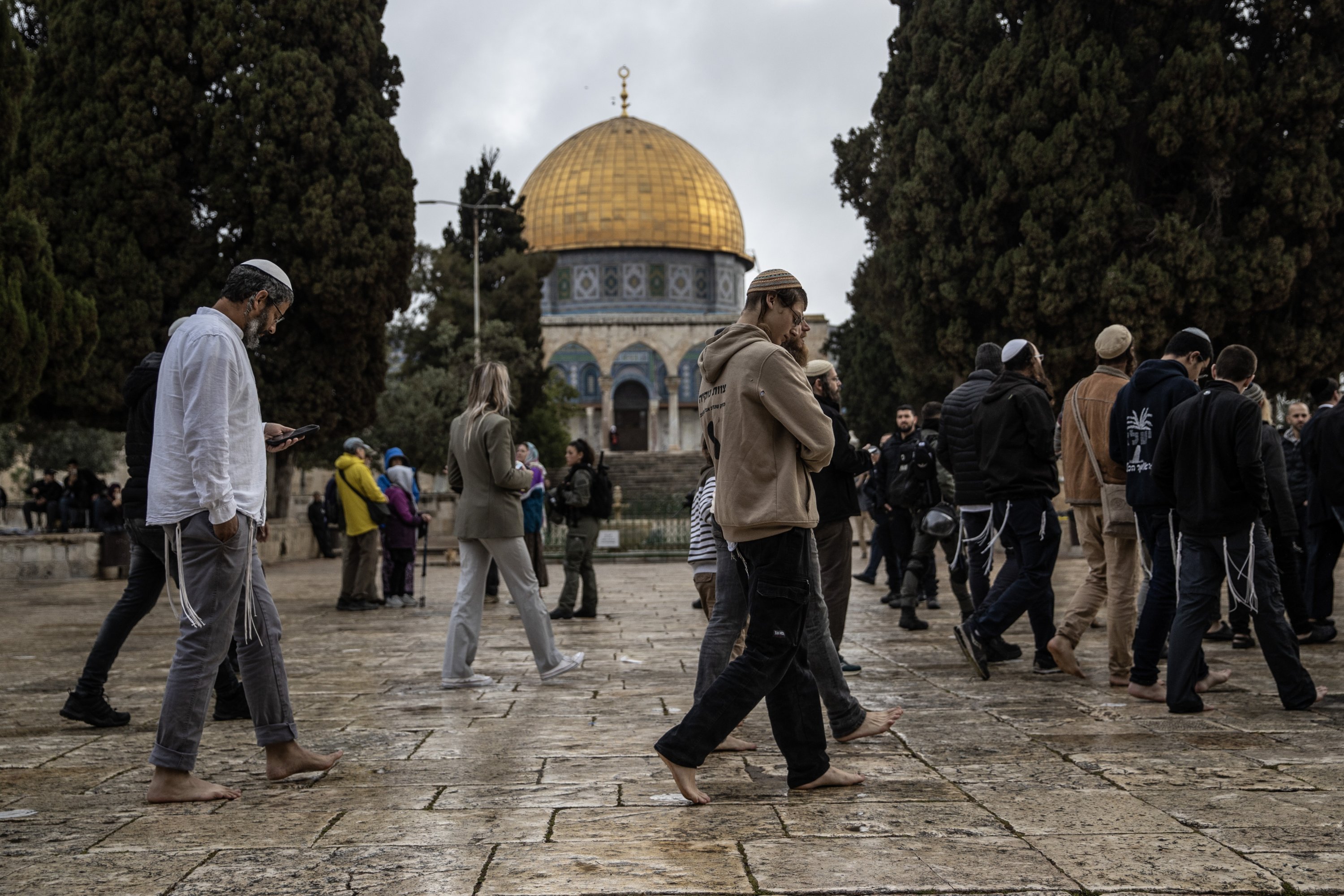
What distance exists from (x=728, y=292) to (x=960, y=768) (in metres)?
58.4

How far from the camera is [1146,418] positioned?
6.17 m

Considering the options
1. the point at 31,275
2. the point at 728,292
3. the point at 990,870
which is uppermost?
the point at 728,292

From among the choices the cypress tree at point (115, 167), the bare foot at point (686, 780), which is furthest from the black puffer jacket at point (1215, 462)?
the cypress tree at point (115, 167)

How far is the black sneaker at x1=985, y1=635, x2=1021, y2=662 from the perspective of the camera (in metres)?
7.25

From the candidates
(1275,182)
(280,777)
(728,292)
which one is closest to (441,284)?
(1275,182)

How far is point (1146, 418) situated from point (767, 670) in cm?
301

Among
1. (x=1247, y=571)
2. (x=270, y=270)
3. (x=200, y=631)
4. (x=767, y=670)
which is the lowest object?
(x=767, y=670)

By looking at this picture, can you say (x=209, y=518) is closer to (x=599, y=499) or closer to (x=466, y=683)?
(x=466, y=683)

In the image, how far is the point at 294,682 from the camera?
7.09m

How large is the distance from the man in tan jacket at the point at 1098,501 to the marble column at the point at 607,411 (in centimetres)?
4811

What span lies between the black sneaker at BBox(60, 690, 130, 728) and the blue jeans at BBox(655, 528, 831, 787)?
284cm

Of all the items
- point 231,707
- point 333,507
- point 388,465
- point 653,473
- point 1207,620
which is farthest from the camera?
point 653,473

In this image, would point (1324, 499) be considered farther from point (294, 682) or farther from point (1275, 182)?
point (1275, 182)

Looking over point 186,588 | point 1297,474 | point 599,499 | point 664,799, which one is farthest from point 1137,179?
point 186,588
